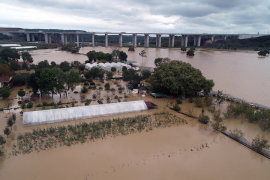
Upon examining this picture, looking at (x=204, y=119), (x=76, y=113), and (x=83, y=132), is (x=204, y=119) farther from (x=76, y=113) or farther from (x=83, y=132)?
(x=76, y=113)

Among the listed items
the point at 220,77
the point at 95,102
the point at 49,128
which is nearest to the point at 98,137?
the point at 49,128

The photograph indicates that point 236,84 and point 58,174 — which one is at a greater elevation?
point 236,84

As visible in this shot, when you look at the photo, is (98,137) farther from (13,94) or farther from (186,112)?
(13,94)

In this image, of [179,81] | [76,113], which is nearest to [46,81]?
[76,113]

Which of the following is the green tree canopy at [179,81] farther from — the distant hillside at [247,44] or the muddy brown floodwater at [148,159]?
the distant hillside at [247,44]

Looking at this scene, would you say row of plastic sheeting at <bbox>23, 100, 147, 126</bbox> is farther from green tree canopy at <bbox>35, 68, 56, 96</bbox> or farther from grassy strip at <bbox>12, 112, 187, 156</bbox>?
green tree canopy at <bbox>35, 68, 56, 96</bbox>

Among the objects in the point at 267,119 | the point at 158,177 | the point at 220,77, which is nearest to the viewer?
the point at 158,177

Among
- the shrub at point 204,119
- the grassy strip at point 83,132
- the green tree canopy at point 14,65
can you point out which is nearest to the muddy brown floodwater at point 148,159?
the grassy strip at point 83,132
